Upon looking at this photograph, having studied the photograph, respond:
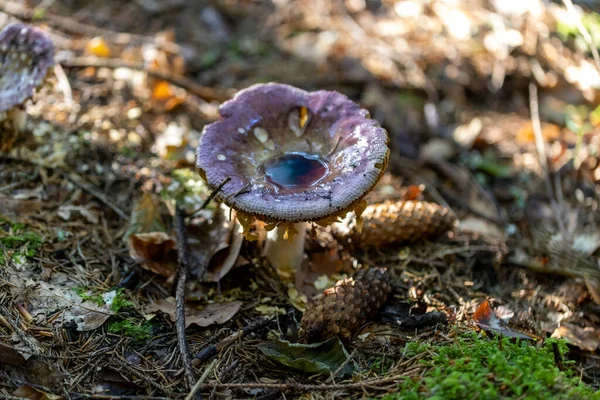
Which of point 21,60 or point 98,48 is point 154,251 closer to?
point 21,60

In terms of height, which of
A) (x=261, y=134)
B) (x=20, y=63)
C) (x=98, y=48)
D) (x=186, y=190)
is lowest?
(x=186, y=190)

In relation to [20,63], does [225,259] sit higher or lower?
A: lower

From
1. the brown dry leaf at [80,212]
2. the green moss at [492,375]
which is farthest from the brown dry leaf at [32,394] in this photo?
the green moss at [492,375]

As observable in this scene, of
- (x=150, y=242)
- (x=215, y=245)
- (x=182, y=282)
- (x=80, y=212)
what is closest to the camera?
(x=182, y=282)

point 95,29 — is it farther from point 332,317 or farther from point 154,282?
point 332,317

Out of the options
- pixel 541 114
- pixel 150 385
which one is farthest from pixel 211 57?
pixel 150 385

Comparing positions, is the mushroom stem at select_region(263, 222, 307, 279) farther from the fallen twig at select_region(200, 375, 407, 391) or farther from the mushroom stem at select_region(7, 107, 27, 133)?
the mushroom stem at select_region(7, 107, 27, 133)

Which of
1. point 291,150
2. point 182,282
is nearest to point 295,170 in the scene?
point 291,150
